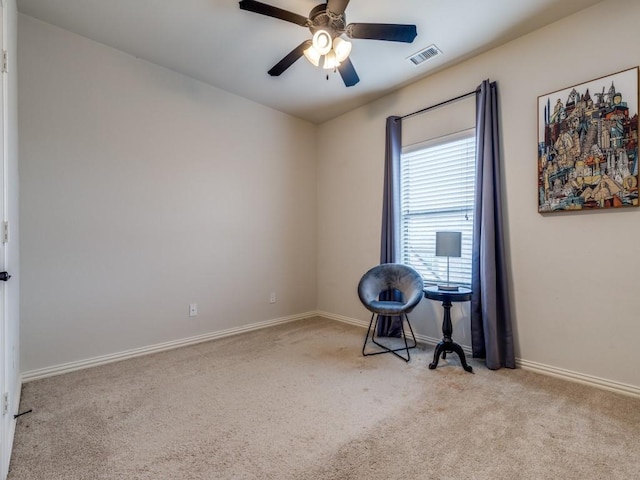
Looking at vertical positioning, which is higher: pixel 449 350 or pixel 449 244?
pixel 449 244

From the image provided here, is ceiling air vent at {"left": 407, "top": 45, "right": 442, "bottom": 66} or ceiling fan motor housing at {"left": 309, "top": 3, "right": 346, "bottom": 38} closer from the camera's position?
ceiling fan motor housing at {"left": 309, "top": 3, "right": 346, "bottom": 38}

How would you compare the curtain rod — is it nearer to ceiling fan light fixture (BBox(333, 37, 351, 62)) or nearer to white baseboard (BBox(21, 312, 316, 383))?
ceiling fan light fixture (BBox(333, 37, 351, 62))

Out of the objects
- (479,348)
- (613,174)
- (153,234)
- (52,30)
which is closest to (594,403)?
(479,348)

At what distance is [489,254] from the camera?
2.53m

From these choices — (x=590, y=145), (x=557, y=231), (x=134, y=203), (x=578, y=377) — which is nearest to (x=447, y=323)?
(x=578, y=377)

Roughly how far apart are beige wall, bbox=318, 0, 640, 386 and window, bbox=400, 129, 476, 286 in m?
0.20

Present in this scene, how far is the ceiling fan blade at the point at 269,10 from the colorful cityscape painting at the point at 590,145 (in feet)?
6.41

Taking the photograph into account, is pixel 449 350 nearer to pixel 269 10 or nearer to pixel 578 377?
pixel 578 377

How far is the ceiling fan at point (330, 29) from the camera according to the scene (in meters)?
1.88

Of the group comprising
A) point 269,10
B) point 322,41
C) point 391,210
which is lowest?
point 391,210

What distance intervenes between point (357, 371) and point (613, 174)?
7.52 feet

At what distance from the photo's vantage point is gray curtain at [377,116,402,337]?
329 centimetres

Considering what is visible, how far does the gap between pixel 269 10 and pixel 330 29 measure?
1.32ft

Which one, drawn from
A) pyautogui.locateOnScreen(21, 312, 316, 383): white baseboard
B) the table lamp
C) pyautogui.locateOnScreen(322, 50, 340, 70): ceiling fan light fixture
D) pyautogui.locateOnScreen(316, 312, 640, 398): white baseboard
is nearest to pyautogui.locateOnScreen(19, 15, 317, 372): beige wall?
pyautogui.locateOnScreen(21, 312, 316, 383): white baseboard
